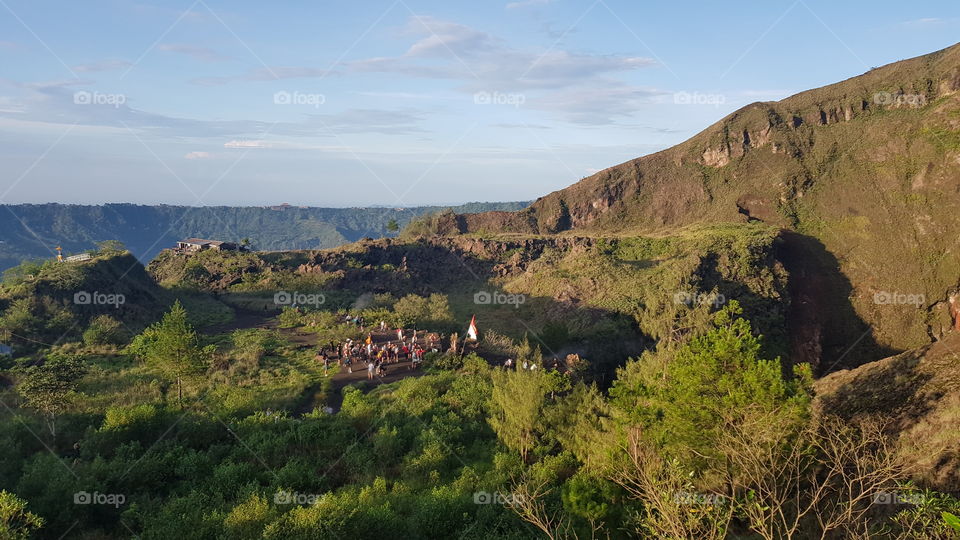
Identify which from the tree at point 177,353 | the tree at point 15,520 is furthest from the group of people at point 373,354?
→ the tree at point 15,520

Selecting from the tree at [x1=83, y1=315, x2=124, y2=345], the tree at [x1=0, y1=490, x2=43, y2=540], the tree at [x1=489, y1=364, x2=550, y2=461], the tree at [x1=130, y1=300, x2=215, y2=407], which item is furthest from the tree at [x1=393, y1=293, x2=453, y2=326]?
the tree at [x1=0, y1=490, x2=43, y2=540]

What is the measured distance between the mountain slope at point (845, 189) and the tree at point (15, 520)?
2324 inches

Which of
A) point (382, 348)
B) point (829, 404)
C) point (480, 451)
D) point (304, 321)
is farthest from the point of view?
point (304, 321)

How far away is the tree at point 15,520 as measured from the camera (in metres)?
10.9

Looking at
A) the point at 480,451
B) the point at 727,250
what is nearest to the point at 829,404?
the point at 480,451

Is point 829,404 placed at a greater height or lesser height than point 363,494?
lesser

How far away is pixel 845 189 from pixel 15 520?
3167 inches

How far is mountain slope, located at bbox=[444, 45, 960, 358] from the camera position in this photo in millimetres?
50906

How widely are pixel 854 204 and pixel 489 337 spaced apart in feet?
179

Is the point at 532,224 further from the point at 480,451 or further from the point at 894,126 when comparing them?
the point at 480,451

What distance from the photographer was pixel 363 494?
13625 mm

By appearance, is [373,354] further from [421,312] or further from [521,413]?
[521,413]

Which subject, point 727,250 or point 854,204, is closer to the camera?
point 727,250

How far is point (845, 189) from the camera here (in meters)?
64.7
